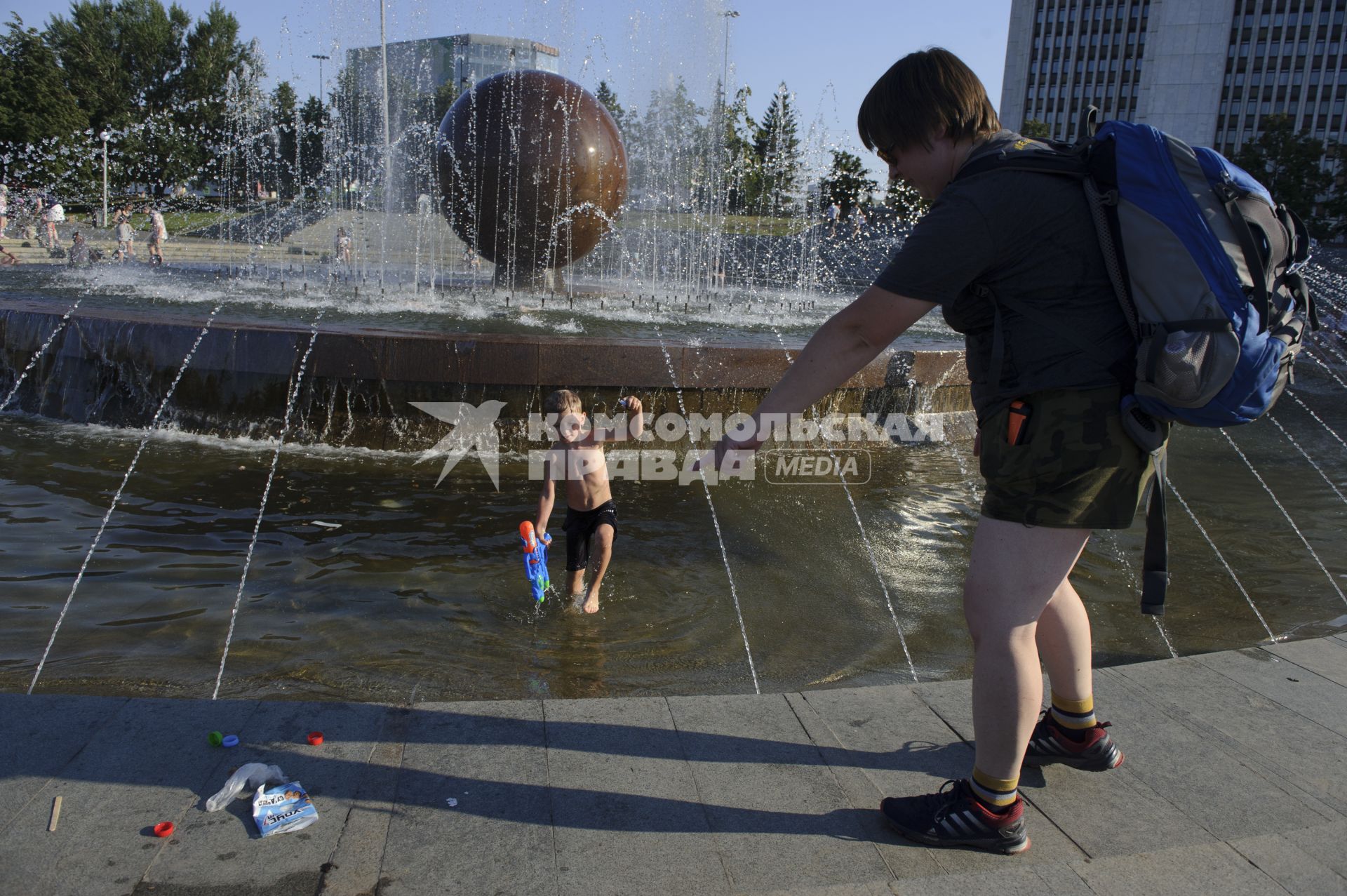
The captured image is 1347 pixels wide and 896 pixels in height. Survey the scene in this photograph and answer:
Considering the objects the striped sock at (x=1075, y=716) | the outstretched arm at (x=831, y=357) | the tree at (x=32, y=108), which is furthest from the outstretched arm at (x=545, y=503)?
the tree at (x=32, y=108)

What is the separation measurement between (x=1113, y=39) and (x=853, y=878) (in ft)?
361

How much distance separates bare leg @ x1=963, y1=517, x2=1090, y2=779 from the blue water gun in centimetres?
253

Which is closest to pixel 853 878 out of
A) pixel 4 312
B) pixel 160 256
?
pixel 4 312

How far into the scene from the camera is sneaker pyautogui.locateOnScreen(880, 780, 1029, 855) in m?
2.26

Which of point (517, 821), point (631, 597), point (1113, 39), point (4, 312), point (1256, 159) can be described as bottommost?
point (631, 597)

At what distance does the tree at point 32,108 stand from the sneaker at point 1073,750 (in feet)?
163

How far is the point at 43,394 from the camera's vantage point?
26.9 feet

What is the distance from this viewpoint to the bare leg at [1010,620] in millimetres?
2201

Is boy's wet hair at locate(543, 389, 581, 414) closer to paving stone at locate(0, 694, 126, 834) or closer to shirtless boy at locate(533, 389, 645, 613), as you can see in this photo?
shirtless boy at locate(533, 389, 645, 613)

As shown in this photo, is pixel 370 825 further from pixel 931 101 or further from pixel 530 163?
pixel 530 163

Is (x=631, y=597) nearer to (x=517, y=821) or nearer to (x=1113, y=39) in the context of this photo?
(x=517, y=821)

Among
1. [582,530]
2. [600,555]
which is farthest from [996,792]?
[582,530]

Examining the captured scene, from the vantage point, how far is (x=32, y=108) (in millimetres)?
43531

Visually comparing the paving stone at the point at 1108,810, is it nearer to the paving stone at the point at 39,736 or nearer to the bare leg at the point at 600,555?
the bare leg at the point at 600,555
